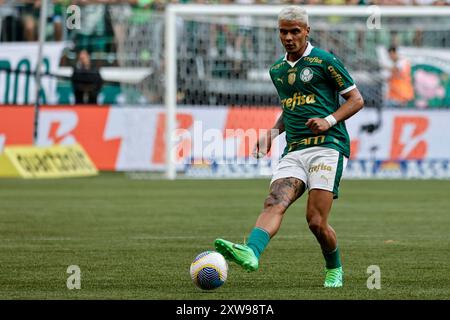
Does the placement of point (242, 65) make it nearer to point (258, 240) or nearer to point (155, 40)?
point (155, 40)

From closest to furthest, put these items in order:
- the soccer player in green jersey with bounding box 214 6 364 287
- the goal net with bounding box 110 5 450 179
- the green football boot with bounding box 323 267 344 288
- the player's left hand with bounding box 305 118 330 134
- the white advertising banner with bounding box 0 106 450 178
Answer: the player's left hand with bounding box 305 118 330 134
the soccer player in green jersey with bounding box 214 6 364 287
the green football boot with bounding box 323 267 344 288
the goal net with bounding box 110 5 450 179
the white advertising banner with bounding box 0 106 450 178

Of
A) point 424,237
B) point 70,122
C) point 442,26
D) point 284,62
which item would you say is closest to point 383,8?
point 442,26

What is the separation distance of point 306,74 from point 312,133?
466mm

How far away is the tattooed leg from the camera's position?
30.2 ft

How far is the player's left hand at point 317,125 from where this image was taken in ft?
29.9

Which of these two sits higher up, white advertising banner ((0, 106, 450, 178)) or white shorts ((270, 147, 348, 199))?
white shorts ((270, 147, 348, 199))

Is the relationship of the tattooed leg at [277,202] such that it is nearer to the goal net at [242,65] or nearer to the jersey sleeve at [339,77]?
the jersey sleeve at [339,77]

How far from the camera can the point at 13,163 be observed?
26625mm

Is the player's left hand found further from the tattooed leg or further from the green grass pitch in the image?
the green grass pitch

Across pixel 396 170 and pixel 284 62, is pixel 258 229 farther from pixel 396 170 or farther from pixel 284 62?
pixel 396 170

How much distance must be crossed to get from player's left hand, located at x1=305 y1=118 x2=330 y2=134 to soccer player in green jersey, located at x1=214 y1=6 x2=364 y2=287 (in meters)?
0.07

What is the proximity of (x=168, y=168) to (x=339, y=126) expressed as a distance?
1715cm

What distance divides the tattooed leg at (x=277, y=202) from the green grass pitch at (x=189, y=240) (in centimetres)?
51

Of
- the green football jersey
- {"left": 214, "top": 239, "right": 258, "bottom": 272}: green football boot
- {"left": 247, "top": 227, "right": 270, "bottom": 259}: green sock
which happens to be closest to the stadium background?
the green football jersey
